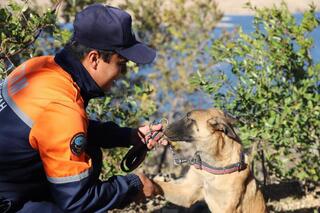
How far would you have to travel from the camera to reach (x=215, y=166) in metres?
5.12

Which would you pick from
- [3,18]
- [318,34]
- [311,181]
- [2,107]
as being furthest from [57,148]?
[318,34]

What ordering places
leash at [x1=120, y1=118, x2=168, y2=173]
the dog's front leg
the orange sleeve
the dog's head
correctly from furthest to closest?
the dog's head < the dog's front leg < leash at [x1=120, y1=118, x2=168, y2=173] < the orange sleeve

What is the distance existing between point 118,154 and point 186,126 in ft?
4.00

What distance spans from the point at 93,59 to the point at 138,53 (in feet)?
0.91

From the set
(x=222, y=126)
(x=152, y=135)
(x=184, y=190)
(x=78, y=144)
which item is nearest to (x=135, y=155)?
(x=152, y=135)

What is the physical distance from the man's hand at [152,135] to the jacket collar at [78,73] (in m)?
1.02

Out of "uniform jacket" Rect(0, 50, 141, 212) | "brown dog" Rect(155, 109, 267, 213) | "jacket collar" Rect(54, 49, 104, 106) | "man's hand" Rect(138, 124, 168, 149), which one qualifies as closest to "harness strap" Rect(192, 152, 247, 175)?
"brown dog" Rect(155, 109, 267, 213)

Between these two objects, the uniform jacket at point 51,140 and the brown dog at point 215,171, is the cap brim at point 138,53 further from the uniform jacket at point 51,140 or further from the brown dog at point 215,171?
the brown dog at point 215,171

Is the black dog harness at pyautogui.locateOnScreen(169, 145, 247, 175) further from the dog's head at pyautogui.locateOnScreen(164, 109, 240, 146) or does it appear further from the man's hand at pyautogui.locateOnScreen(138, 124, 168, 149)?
the man's hand at pyautogui.locateOnScreen(138, 124, 168, 149)

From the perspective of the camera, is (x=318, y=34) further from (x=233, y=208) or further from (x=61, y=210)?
(x=61, y=210)

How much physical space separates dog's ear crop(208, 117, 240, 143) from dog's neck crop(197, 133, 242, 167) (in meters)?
0.07

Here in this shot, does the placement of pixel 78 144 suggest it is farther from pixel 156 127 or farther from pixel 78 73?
pixel 156 127

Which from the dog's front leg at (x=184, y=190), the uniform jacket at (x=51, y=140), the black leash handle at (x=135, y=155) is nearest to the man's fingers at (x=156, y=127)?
the black leash handle at (x=135, y=155)

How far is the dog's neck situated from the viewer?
5.12m
